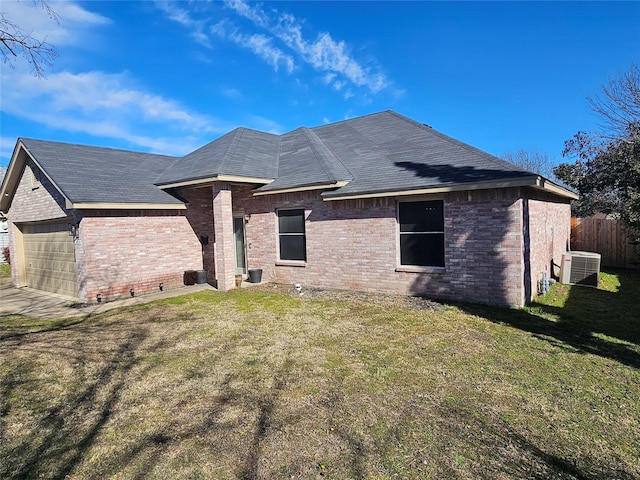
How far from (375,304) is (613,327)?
4.92 metres

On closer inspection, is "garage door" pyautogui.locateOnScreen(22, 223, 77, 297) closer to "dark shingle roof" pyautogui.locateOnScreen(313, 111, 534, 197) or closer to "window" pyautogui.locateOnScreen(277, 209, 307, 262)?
"window" pyautogui.locateOnScreen(277, 209, 307, 262)

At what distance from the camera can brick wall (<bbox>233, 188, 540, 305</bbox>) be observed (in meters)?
8.44

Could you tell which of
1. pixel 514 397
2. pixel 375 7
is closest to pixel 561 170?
pixel 375 7

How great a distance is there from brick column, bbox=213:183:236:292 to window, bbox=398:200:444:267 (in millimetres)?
5639

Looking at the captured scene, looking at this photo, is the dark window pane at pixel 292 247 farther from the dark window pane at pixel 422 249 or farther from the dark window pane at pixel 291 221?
the dark window pane at pixel 422 249

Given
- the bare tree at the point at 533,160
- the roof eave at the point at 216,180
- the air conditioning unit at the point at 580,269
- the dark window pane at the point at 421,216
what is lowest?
the air conditioning unit at the point at 580,269

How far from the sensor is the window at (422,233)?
9.51m

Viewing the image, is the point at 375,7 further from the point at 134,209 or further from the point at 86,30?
the point at 134,209

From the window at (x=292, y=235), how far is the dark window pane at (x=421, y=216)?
3.64m

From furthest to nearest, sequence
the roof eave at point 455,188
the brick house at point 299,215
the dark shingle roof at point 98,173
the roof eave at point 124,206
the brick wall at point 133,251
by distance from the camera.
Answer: the dark shingle roof at point 98,173
the brick wall at point 133,251
the roof eave at point 124,206
the brick house at point 299,215
the roof eave at point 455,188

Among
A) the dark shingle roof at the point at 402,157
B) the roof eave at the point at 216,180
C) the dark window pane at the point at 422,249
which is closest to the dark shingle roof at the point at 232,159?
the roof eave at the point at 216,180

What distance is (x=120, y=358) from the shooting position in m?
5.93

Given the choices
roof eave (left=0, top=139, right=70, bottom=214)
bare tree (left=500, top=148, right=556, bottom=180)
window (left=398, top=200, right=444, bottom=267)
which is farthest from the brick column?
bare tree (left=500, top=148, right=556, bottom=180)

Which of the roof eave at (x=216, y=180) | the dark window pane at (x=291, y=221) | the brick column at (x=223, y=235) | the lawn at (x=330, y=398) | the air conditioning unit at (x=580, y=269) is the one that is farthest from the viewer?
the dark window pane at (x=291, y=221)
